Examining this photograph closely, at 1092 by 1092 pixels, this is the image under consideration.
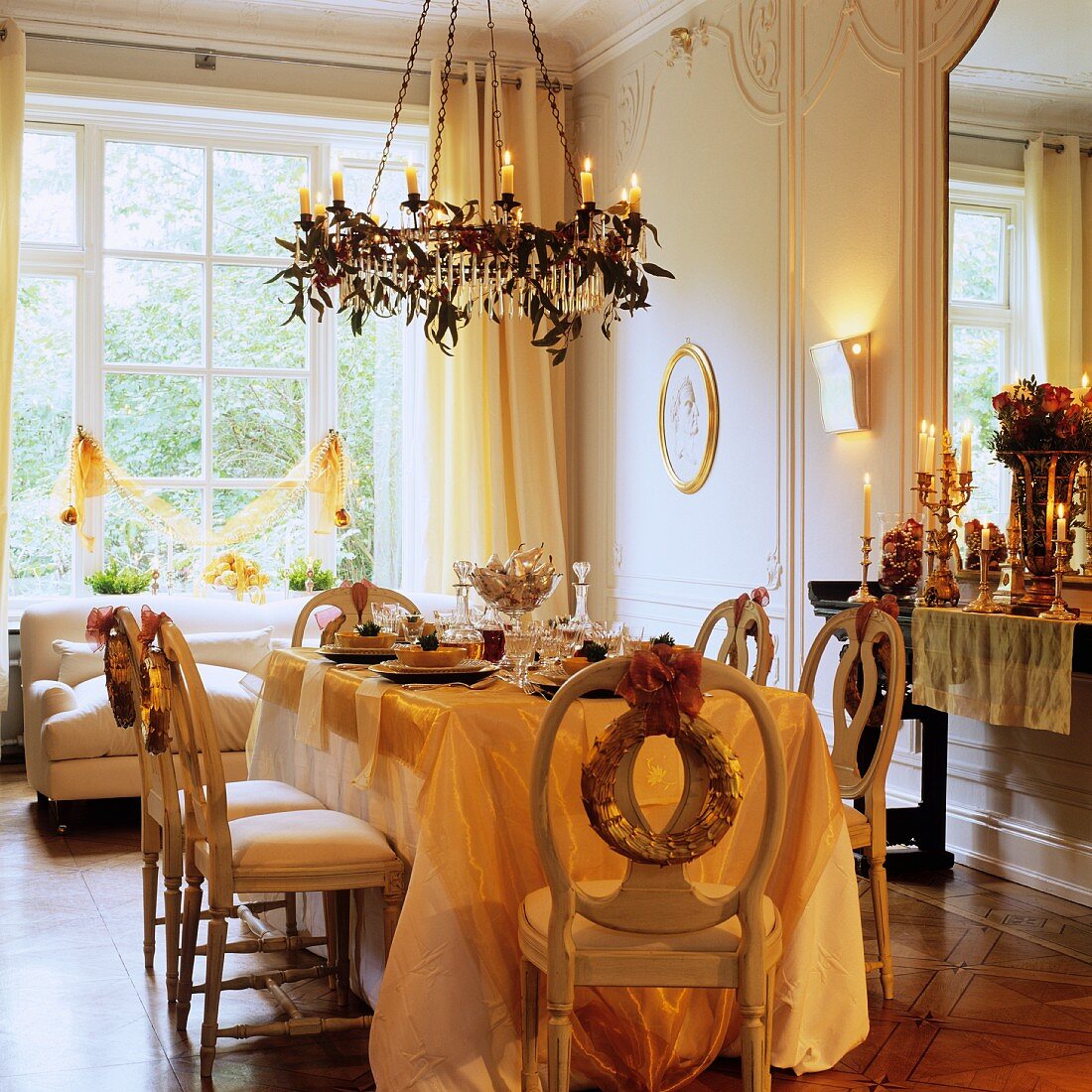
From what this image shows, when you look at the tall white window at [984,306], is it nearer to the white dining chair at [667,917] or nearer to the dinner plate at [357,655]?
the dinner plate at [357,655]

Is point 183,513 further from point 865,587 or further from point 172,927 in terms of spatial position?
point 172,927

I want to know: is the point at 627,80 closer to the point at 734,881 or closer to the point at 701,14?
the point at 701,14

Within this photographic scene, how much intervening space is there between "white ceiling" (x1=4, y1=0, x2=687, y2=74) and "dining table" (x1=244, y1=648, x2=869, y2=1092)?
4.70m

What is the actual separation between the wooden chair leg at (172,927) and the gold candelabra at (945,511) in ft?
8.02

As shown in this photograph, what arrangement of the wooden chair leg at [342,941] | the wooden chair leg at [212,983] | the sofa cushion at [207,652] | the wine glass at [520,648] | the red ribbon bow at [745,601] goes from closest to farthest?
the wooden chair leg at [212,983], the wine glass at [520,648], the wooden chair leg at [342,941], the red ribbon bow at [745,601], the sofa cushion at [207,652]

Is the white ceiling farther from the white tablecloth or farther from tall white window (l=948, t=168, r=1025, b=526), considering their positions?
the white tablecloth

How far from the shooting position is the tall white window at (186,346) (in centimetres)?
690

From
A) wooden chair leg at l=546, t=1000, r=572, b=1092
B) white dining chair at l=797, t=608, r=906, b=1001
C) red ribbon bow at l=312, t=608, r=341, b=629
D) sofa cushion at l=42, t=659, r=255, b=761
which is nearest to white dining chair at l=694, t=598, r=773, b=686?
white dining chair at l=797, t=608, r=906, b=1001

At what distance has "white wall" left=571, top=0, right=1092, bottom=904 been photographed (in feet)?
15.2

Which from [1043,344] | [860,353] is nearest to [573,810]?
[1043,344]

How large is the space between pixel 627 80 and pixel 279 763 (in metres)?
4.53

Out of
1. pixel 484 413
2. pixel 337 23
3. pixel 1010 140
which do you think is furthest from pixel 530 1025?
pixel 337 23

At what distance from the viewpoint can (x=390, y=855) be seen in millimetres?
2793

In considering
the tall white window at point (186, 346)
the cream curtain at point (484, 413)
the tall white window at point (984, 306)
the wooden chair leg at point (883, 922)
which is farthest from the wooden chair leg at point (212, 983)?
the tall white window at point (186, 346)
